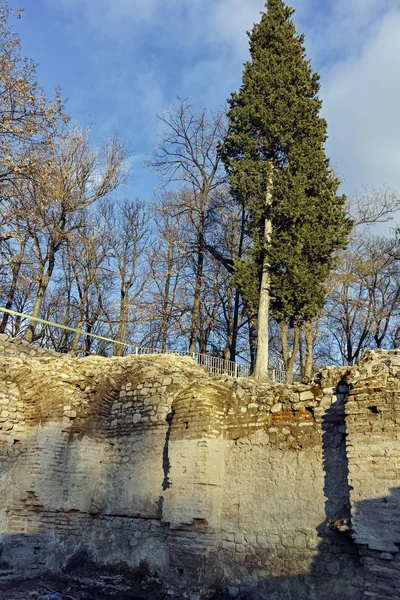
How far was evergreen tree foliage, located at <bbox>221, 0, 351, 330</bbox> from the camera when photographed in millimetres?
13773

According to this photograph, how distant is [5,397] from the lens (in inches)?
358

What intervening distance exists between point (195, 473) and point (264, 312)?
7.59 metres

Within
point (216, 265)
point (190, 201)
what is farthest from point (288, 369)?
point (190, 201)

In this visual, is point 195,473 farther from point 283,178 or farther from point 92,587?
point 283,178

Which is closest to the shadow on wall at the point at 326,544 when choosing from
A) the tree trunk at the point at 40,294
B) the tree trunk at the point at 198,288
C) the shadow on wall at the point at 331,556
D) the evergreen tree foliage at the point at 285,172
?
the shadow on wall at the point at 331,556

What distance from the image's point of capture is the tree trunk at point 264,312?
13.6m

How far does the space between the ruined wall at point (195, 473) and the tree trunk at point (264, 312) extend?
465 cm

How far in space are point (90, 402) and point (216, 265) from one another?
1168 cm

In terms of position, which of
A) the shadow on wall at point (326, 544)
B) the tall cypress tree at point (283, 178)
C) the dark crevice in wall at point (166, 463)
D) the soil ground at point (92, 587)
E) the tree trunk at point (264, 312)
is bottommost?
the soil ground at point (92, 587)

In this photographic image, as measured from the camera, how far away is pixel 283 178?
14.2 meters

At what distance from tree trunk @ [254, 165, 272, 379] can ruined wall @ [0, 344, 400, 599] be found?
15.3 feet

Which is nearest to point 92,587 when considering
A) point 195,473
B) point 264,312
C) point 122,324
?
point 195,473

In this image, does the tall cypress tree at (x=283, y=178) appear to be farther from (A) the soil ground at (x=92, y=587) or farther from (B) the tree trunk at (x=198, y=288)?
(A) the soil ground at (x=92, y=587)

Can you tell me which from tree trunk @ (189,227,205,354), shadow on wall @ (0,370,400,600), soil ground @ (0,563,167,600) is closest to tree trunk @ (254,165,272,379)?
tree trunk @ (189,227,205,354)
